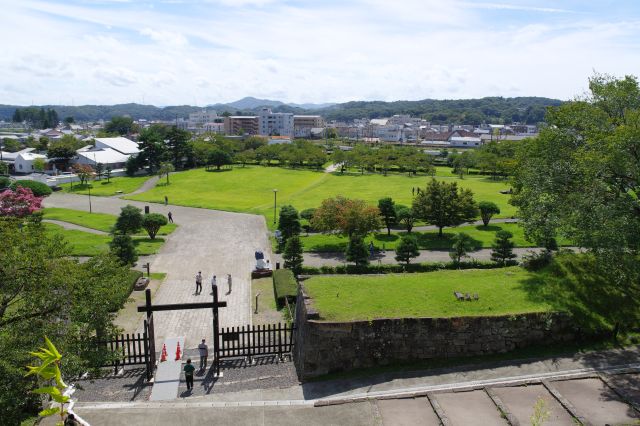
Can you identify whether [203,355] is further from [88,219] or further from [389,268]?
[88,219]

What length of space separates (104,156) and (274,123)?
11397cm

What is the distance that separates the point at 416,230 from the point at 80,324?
28870mm

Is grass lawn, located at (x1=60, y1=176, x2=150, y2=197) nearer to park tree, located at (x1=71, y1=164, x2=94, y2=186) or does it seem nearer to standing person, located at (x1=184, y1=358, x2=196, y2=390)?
park tree, located at (x1=71, y1=164, x2=94, y2=186)

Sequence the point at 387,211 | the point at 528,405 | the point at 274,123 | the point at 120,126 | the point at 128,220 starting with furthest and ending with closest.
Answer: the point at 274,123 < the point at 120,126 < the point at 387,211 < the point at 128,220 < the point at 528,405

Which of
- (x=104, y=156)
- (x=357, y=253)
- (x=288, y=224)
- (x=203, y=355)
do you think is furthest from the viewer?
Answer: (x=104, y=156)

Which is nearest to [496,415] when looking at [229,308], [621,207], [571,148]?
[621,207]

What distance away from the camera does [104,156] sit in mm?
80062

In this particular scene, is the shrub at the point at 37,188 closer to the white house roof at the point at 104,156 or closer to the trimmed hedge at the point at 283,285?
the white house roof at the point at 104,156

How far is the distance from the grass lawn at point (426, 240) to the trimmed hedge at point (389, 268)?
5.01m

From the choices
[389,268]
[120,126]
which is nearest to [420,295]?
[389,268]

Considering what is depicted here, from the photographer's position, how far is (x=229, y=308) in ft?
73.3

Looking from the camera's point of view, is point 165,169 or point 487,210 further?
point 165,169

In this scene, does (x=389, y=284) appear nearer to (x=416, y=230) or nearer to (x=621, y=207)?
(x=621, y=207)

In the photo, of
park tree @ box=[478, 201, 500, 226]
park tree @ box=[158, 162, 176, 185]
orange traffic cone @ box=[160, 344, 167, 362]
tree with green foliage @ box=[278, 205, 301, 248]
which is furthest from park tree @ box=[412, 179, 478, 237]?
park tree @ box=[158, 162, 176, 185]
